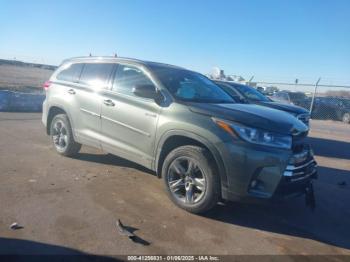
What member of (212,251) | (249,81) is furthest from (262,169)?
(249,81)

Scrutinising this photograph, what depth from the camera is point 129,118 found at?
Result: 5.04 metres

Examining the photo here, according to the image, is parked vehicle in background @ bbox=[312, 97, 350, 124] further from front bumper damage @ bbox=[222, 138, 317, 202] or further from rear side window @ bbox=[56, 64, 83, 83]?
front bumper damage @ bbox=[222, 138, 317, 202]

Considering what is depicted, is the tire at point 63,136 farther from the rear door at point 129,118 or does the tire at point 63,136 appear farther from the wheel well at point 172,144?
the wheel well at point 172,144

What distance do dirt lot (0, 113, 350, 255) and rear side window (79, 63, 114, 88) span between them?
4.79 feet

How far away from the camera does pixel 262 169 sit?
393 centimetres

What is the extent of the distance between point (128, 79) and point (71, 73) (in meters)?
1.59

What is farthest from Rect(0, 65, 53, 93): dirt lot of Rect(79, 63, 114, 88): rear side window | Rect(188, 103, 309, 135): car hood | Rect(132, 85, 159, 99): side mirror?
Rect(188, 103, 309, 135): car hood

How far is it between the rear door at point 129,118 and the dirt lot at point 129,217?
1.90 ft

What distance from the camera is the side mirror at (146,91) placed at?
464 centimetres

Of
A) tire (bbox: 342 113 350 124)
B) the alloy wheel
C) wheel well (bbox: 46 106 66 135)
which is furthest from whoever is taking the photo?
tire (bbox: 342 113 350 124)

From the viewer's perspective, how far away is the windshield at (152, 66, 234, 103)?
4906 millimetres

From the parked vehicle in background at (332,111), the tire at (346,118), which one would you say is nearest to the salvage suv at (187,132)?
the parked vehicle in background at (332,111)

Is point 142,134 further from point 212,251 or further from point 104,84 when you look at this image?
point 212,251

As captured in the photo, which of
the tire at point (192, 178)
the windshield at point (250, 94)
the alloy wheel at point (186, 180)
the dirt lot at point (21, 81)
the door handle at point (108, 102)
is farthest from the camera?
the dirt lot at point (21, 81)
